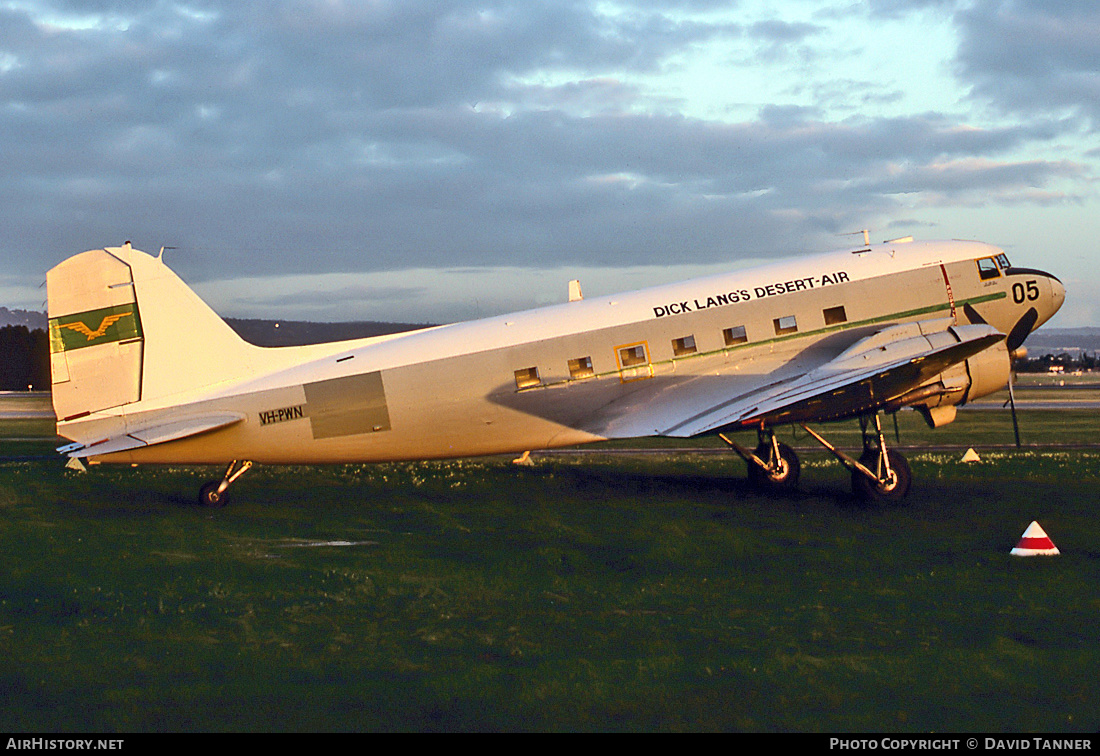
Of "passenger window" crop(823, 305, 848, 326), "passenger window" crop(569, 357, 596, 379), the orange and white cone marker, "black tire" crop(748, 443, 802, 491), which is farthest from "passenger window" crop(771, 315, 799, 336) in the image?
the orange and white cone marker

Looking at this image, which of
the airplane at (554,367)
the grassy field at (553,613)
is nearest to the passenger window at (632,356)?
the airplane at (554,367)

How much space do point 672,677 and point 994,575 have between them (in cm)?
654

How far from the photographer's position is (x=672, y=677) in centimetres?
871

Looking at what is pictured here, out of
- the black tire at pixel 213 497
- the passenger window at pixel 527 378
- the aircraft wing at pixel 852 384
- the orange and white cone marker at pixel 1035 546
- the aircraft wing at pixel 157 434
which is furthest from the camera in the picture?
the passenger window at pixel 527 378

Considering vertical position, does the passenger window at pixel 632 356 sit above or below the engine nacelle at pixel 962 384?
above

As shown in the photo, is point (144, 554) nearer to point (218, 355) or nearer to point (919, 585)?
point (218, 355)

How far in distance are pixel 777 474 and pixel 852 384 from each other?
4.44m

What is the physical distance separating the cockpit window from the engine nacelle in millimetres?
2078

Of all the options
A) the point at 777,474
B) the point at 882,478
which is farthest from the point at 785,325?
the point at 882,478

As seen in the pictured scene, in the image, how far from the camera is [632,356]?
20281 mm

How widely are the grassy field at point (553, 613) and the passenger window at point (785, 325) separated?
12.9 feet

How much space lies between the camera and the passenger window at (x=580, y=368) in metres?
20.1

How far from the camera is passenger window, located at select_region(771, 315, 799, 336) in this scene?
20.7m

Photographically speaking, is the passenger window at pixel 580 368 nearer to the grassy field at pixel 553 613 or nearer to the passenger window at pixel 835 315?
the grassy field at pixel 553 613
